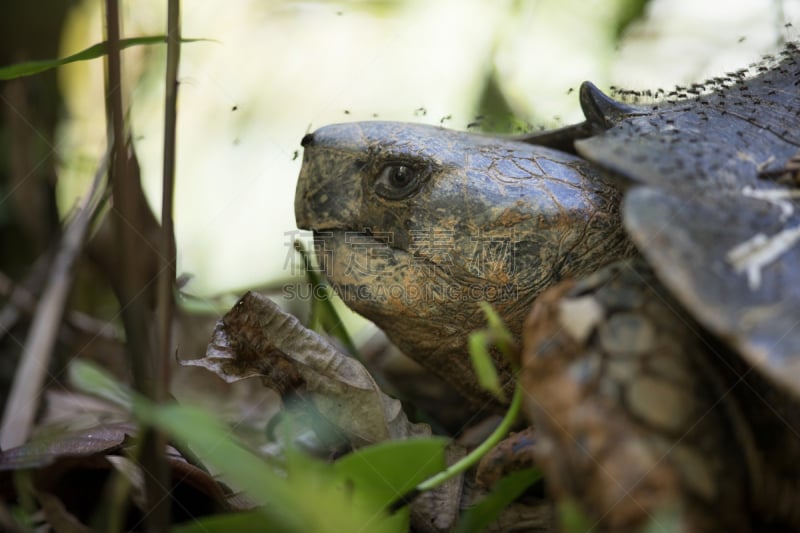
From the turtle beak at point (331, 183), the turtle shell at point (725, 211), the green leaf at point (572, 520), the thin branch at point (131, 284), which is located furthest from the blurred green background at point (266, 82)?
the green leaf at point (572, 520)

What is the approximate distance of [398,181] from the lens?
1.39 m

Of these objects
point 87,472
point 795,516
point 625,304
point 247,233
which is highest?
point 625,304

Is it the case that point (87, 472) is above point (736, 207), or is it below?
below

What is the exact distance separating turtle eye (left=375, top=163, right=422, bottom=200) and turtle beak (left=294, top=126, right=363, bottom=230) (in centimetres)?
5

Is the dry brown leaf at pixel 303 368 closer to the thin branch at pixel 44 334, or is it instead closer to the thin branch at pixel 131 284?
the thin branch at pixel 131 284

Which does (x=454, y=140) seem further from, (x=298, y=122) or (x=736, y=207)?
(x=298, y=122)

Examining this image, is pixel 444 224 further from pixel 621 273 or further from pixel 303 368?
pixel 621 273

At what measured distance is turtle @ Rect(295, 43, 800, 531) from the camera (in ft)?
2.59

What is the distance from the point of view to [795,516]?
36.2 inches

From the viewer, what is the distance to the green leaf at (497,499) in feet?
3.18

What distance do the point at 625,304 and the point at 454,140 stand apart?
27.2 inches

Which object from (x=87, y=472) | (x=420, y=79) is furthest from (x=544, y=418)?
(x=420, y=79)

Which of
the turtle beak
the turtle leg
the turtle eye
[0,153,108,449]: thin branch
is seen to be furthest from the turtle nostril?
the turtle leg

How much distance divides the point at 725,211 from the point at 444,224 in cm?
55
